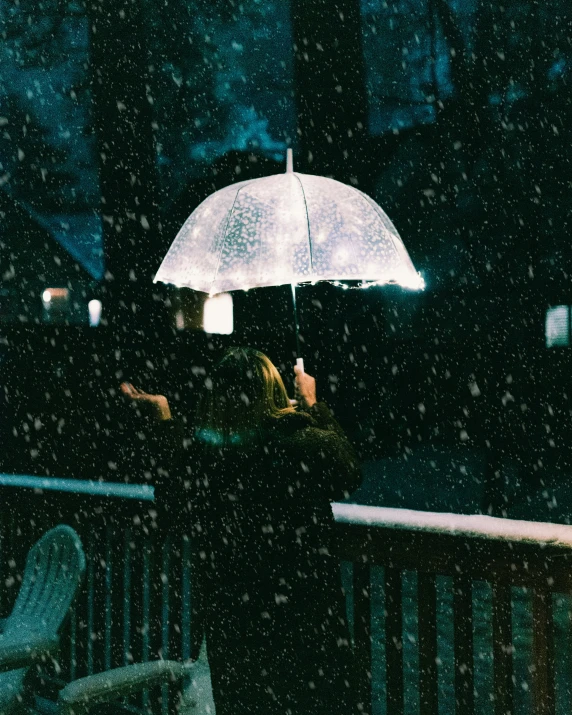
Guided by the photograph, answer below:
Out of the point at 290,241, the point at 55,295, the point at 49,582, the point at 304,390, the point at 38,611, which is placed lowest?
the point at 38,611

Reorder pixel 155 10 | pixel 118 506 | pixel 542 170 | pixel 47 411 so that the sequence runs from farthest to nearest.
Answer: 1. pixel 542 170
2. pixel 47 411
3. pixel 155 10
4. pixel 118 506

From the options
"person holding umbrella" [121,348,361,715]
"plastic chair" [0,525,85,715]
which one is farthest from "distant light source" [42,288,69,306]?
"person holding umbrella" [121,348,361,715]

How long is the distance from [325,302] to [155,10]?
5949 mm

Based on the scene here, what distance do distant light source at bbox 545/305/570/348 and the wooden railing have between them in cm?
884

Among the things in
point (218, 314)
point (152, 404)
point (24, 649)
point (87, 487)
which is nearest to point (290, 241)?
point (152, 404)

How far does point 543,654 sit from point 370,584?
0.79 m

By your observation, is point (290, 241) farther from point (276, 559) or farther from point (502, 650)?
point (502, 650)

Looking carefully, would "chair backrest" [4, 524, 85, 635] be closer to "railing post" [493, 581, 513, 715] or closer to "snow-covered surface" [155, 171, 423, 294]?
"snow-covered surface" [155, 171, 423, 294]

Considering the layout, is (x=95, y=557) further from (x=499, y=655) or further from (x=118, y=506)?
(x=499, y=655)

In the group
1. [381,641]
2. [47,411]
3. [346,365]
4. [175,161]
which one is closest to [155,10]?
[175,161]

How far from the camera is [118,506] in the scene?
3379 millimetres

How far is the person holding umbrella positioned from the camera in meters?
2.33

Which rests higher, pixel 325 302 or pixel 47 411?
pixel 325 302

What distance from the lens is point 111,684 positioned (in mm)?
2293
